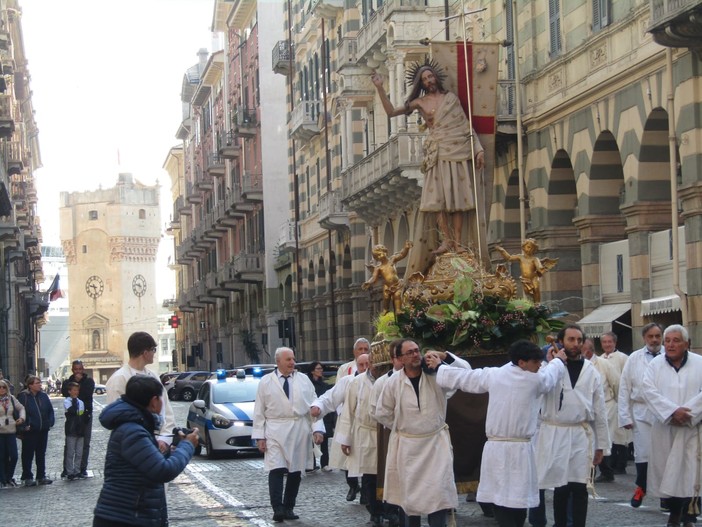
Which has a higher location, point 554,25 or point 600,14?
point 554,25

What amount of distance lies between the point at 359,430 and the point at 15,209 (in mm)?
55908

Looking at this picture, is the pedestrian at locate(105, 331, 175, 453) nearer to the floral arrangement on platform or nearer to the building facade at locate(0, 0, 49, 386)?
the floral arrangement on platform

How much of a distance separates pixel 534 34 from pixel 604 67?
12.7ft

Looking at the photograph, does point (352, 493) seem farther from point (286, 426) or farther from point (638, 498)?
point (638, 498)

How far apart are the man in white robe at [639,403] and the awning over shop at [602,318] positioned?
12.0 meters

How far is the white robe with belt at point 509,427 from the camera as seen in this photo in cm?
1160

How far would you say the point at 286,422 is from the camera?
16.0 m

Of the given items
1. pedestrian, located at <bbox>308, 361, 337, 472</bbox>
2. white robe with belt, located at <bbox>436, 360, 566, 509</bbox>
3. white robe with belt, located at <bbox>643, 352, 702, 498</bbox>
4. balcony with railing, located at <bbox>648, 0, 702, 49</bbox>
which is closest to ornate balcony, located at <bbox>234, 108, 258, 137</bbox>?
pedestrian, located at <bbox>308, 361, 337, 472</bbox>

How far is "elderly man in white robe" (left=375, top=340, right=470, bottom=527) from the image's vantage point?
1191cm

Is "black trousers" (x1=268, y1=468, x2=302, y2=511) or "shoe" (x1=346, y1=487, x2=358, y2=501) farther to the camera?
"shoe" (x1=346, y1=487, x2=358, y2=501)

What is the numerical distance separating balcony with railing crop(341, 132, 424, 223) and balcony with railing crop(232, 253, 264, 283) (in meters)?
20.7

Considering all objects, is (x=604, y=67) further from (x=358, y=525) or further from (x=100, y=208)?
(x=100, y=208)

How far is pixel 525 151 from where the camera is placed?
103 ft

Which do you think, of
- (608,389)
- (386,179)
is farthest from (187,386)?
(608,389)
